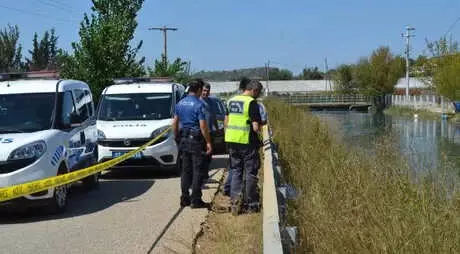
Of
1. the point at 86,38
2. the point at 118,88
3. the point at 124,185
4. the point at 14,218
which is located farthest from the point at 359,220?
the point at 86,38

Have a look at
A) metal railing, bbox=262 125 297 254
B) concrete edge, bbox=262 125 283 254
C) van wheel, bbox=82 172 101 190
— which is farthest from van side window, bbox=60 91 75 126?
metal railing, bbox=262 125 297 254

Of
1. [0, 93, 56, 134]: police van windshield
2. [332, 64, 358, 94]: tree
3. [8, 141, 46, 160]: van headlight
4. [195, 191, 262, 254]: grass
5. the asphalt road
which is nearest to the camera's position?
[195, 191, 262, 254]: grass

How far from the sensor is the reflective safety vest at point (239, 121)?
884 centimetres

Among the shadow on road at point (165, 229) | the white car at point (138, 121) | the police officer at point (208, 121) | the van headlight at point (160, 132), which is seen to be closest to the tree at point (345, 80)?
the white car at point (138, 121)

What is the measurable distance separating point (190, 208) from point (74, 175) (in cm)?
182

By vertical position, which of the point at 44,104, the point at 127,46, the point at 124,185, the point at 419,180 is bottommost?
the point at 124,185

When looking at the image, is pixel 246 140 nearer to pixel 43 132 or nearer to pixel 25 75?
pixel 43 132

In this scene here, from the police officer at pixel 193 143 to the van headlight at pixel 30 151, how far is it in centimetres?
197

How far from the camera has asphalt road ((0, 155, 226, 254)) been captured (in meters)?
7.46

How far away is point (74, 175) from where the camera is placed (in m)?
8.76

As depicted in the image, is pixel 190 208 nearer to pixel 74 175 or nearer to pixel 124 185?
pixel 74 175

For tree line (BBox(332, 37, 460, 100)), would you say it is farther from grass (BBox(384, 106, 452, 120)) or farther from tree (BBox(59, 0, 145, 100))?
tree (BBox(59, 0, 145, 100))

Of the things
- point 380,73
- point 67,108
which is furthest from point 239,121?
point 380,73

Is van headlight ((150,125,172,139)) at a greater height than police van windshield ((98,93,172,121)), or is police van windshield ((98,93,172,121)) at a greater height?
police van windshield ((98,93,172,121))
